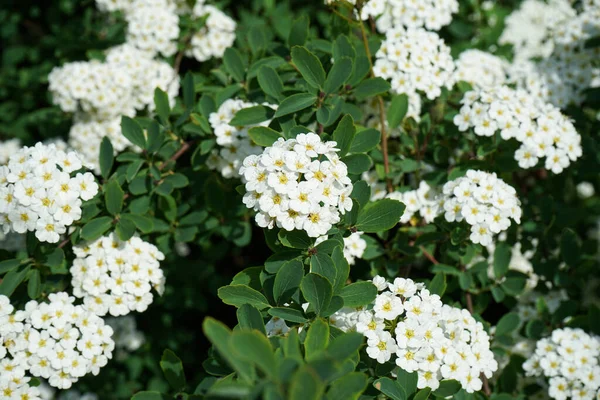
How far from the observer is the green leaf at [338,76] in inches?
86.4

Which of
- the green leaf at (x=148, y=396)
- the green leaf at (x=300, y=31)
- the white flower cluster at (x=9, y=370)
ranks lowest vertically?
the white flower cluster at (x=9, y=370)

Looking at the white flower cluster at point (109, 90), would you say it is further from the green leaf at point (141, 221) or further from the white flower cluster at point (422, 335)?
the white flower cluster at point (422, 335)

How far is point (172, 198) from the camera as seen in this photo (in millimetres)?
2539

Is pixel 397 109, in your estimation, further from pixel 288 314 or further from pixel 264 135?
pixel 288 314

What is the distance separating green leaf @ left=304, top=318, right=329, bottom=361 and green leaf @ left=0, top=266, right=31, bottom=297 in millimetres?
1182

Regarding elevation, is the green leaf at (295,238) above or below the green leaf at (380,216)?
below

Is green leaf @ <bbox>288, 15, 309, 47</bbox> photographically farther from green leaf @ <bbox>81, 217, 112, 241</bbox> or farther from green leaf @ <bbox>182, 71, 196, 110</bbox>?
green leaf @ <bbox>81, 217, 112, 241</bbox>

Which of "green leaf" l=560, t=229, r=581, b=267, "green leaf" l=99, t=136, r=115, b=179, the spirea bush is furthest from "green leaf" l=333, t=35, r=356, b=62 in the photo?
"green leaf" l=560, t=229, r=581, b=267

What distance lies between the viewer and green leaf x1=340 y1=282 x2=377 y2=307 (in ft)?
6.11

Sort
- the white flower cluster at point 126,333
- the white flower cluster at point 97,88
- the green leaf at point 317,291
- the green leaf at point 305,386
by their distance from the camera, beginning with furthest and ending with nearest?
the white flower cluster at point 126,333
the white flower cluster at point 97,88
the green leaf at point 317,291
the green leaf at point 305,386

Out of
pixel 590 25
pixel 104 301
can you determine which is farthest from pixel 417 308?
pixel 590 25

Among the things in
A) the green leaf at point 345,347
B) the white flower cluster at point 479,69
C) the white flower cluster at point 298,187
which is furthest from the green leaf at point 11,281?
the white flower cluster at point 479,69

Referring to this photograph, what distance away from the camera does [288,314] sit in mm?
1786

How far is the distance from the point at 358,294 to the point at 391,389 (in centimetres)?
31
